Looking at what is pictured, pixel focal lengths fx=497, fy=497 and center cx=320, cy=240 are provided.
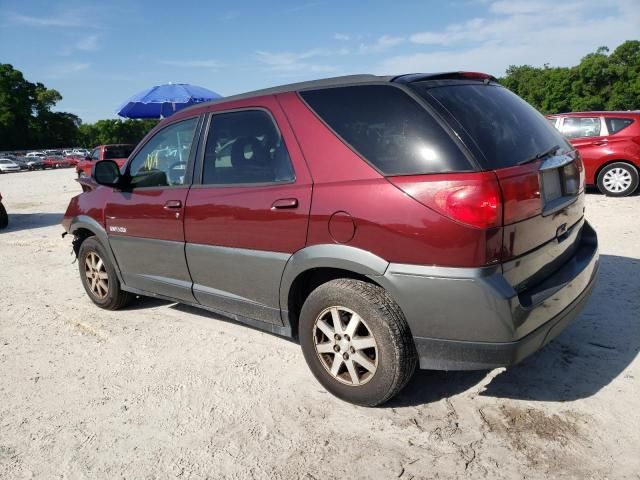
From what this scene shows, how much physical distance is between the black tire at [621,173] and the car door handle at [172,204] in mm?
8482

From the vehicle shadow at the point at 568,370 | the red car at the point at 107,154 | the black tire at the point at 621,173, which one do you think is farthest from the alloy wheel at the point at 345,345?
the red car at the point at 107,154

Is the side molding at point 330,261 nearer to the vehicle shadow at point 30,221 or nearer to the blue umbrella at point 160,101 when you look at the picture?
the vehicle shadow at point 30,221

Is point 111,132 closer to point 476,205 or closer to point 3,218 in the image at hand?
point 3,218

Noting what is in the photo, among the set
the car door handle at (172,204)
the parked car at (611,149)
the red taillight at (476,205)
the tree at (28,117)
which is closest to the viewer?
the red taillight at (476,205)

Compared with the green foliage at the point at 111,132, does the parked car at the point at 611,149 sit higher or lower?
lower

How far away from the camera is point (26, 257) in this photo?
720 centimetres

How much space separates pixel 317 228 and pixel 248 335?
60.6 inches

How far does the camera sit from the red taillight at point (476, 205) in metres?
2.26

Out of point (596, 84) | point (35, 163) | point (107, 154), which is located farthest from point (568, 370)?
point (596, 84)

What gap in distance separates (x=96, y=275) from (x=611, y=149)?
29.2 ft

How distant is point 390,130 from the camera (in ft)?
8.44

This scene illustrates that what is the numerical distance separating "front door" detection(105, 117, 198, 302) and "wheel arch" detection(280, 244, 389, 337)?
1.01m

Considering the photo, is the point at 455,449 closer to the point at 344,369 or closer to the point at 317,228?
the point at 344,369

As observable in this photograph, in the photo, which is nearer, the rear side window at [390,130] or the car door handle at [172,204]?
the rear side window at [390,130]
